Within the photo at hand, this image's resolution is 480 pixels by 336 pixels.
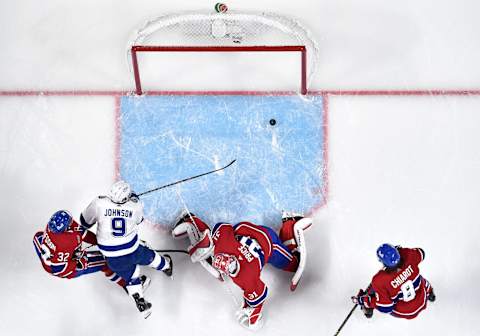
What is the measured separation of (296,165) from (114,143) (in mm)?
1454

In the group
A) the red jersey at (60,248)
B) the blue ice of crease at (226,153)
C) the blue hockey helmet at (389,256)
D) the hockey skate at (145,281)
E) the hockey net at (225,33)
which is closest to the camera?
the blue hockey helmet at (389,256)

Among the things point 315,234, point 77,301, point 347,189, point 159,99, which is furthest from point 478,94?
point 77,301

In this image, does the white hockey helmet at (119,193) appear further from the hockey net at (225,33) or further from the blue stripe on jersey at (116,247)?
the hockey net at (225,33)

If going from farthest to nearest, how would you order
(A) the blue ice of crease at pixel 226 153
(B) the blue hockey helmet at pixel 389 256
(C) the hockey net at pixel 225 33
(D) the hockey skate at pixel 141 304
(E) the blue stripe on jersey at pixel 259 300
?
1. (C) the hockey net at pixel 225 33
2. (A) the blue ice of crease at pixel 226 153
3. (D) the hockey skate at pixel 141 304
4. (E) the blue stripe on jersey at pixel 259 300
5. (B) the blue hockey helmet at pixel 389 256

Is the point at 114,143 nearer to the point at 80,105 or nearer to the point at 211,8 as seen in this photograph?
the point at 80,105

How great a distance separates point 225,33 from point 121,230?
1.99 meters

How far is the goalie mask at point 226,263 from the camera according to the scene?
484 centimetres

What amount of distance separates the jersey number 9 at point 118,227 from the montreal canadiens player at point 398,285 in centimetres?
169

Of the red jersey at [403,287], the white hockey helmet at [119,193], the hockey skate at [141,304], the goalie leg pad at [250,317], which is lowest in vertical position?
the goalie leg pad at [250,317]

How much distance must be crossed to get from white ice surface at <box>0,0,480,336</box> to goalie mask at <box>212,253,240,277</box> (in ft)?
2.22

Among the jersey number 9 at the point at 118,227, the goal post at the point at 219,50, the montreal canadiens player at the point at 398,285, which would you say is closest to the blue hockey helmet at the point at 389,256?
the montreal canadiens player at the point at 398,285

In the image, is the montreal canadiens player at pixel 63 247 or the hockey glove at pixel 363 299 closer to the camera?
the montreal canadiens player at pixel 63 247

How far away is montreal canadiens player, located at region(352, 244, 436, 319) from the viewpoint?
15.5 ft

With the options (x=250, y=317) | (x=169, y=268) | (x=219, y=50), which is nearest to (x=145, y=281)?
(x=169, y=268)
